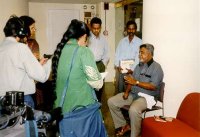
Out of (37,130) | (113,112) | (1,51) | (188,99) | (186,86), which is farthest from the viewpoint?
(113,112)

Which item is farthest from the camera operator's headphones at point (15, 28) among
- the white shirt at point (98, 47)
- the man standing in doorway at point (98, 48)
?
the white shirt at point (98, 47)

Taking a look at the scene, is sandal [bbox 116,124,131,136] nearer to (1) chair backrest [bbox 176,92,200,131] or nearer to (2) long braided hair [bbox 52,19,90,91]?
(1) chair backrest [bbox 176,92,200,131]

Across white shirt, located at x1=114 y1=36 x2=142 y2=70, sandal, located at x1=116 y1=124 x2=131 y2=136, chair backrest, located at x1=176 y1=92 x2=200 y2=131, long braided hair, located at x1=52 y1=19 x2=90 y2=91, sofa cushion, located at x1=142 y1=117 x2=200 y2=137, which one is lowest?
sandal, located at x1=116 y1=124 x2=131 y2=136

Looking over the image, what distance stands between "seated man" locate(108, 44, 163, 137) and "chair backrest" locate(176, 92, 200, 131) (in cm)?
53

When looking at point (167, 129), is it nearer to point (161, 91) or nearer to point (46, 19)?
point (161, 91)

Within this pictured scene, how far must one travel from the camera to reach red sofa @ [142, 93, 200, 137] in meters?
2.85

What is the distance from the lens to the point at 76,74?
2.52 m

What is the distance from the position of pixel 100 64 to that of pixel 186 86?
7.04ft

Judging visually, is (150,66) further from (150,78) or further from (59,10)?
(59,10)

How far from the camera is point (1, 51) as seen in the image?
2.42 meters

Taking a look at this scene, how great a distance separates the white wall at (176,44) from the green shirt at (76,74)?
1.44 meters

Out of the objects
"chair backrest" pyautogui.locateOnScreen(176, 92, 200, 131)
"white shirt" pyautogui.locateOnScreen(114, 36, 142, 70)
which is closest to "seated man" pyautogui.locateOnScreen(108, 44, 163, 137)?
"chair backrest" pyautogui.locateOnScreen(176, 92, 200, 131)

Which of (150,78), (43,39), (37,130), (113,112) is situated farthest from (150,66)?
(43,39)

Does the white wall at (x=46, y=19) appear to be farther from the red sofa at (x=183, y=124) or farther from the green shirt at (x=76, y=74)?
the green shirt at (x=76, y=74)
